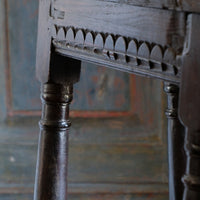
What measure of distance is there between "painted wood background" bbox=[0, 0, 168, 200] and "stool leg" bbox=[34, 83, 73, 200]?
84 cm

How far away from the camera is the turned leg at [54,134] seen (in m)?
0.86

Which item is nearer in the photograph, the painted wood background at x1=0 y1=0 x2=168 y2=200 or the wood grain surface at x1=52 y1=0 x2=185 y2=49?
the wood grain surface at x1=52 y1=0 x2=185 y2=49

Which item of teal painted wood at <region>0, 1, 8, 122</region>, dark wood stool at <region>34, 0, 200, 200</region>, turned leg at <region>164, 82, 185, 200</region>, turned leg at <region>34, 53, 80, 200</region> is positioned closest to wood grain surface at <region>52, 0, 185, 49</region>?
dark wood stool at <region>34, 0, 200, 200</region>

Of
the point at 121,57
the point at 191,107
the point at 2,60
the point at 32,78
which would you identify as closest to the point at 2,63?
the point at 2,60

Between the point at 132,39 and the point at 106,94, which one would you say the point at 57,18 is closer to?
the point at 132,39

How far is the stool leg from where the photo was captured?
0.86 metres

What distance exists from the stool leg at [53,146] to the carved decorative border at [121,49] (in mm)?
103

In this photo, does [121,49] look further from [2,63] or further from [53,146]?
[2,63]

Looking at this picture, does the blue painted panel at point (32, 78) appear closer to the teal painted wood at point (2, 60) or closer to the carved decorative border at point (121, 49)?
the teal painted wood at point (2, 60)

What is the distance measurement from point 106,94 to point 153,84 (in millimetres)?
170

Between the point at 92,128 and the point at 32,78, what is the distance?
28 cm

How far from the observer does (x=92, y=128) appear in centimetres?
172

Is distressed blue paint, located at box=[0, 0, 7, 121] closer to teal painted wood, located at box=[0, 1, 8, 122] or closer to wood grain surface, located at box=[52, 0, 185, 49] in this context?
teal painted wood, located at box=[0, 1, 8, 122]

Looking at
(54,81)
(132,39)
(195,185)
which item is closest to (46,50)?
(54,81)
